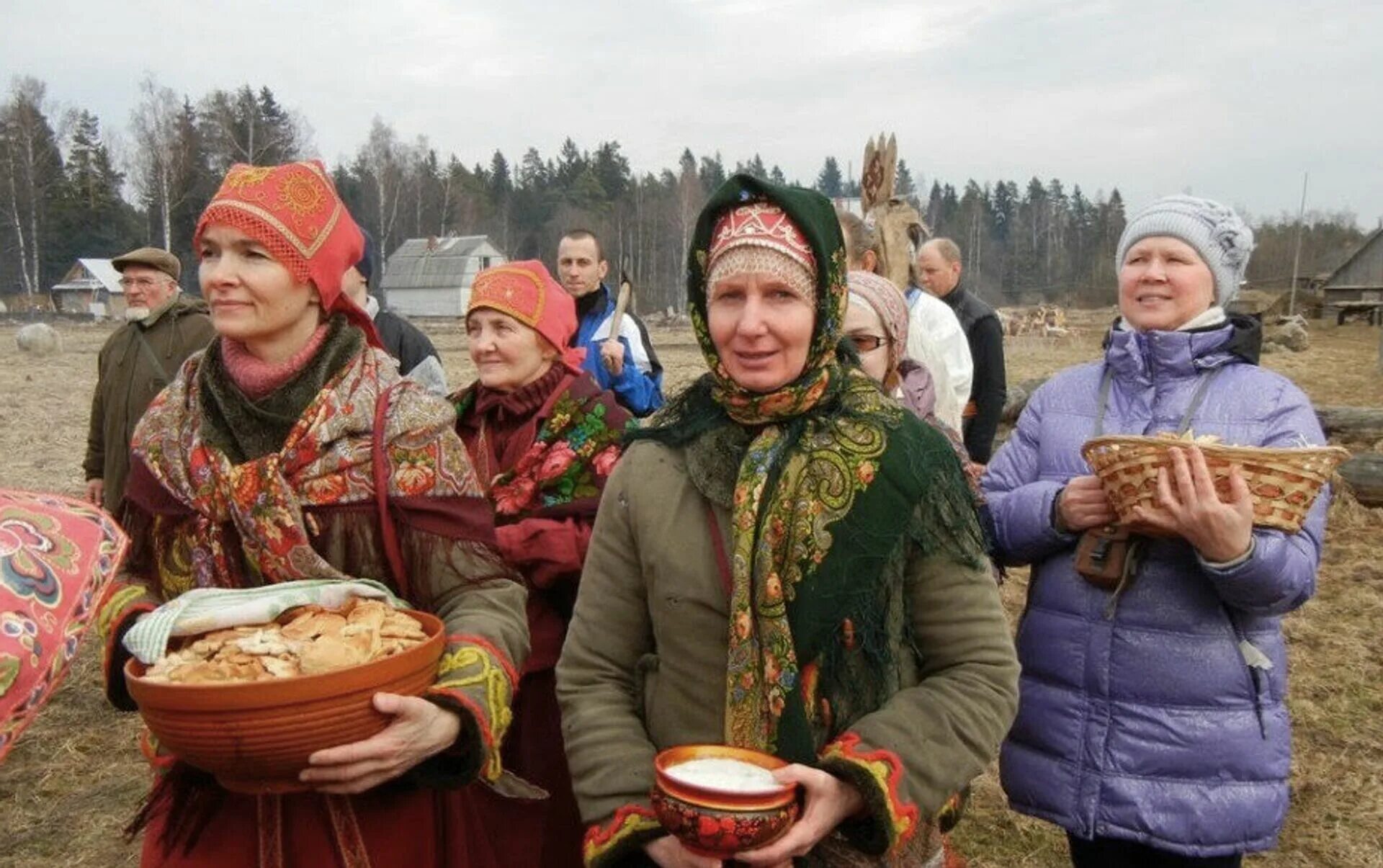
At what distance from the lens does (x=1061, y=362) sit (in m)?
22.7

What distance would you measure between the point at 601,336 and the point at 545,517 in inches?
103

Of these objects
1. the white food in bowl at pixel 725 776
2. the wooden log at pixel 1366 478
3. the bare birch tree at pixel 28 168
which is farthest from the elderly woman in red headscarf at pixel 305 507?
the bare birch tree at pixel 28 168

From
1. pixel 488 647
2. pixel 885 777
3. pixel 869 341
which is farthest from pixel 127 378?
pixel 885 777

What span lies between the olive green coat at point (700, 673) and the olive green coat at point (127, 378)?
4217 millimetres

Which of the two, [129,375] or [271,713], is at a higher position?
[129,375]

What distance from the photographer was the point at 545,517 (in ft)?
10.8

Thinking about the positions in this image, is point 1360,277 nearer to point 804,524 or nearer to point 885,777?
point 804,524

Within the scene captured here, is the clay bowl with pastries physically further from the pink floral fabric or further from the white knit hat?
the white knit hat

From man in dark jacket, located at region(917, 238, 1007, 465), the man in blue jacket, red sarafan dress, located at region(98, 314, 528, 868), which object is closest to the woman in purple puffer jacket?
red sarafan dress, located at region(98, 314, 528, 868)

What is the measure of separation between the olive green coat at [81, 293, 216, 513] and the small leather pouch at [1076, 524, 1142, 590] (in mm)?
4595

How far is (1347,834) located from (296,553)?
390 cm

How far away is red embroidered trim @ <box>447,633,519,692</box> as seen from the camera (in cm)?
203

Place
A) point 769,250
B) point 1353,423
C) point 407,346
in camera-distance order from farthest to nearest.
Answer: point 1353,423, point 407,346, point 769,250

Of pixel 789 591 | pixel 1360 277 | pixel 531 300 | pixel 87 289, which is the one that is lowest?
pixel 87 289
